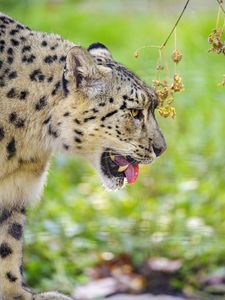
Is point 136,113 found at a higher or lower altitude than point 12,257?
higher

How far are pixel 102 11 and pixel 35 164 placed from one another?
6822mm

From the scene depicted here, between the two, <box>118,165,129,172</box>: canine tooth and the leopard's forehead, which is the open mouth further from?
the leopard's forehead

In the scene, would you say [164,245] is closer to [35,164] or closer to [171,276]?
[171,276]

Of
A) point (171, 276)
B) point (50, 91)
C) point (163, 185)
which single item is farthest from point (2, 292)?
point (163, 185)

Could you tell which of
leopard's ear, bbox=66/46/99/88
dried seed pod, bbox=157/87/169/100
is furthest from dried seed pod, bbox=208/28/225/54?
leopard's ear, bbox=66/46/99/88

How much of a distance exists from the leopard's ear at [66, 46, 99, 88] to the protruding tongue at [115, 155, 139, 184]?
38 cm

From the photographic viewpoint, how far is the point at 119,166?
544 cm

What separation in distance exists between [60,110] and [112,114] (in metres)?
0.22

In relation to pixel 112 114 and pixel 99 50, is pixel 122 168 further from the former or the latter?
pixel 99 50

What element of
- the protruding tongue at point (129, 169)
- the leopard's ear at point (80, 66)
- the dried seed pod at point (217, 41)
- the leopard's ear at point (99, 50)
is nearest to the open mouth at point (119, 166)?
the protruding tongue at point (129, 169)

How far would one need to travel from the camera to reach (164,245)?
22.7 ft

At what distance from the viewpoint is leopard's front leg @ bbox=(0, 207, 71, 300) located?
18.2 feet

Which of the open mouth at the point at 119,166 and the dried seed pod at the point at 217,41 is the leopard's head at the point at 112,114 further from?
the dried seed pod at the point at 217,41

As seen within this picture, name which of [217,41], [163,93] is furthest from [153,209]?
[217,41]
